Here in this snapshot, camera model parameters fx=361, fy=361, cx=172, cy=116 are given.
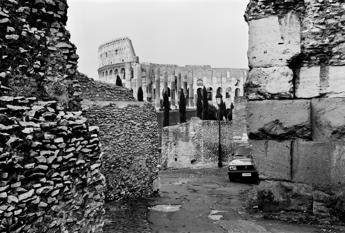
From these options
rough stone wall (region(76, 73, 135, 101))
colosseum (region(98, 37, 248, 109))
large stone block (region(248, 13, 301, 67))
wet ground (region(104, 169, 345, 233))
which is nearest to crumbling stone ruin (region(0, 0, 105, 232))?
wet ground (region(104, 169, 345, 233))

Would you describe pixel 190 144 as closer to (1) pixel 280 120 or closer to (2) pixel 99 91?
(2) pixel 99 91

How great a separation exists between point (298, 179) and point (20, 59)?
3694 mm

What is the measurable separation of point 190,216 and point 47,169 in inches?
152

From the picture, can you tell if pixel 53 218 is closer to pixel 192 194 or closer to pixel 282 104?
pixel 282 104

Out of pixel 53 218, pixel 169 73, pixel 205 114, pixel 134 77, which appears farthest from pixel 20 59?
pixel 169 73

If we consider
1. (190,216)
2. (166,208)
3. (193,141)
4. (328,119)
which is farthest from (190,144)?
(328,119)

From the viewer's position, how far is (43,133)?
9.84 feet

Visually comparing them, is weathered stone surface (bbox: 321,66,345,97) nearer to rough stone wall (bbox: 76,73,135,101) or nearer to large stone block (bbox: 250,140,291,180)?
large stone block (bbox: 250,140,291,180)

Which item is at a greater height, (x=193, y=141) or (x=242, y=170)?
(x=193, y=141)

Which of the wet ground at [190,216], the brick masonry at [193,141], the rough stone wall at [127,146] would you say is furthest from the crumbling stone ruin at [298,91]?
the brick masonry at [193,141]

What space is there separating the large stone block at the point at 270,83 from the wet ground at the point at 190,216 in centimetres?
173

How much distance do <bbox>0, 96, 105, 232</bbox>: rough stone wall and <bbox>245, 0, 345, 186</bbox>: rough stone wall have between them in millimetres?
2440

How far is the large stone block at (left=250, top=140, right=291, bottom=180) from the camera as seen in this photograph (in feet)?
15.9

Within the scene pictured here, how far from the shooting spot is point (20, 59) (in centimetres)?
296
